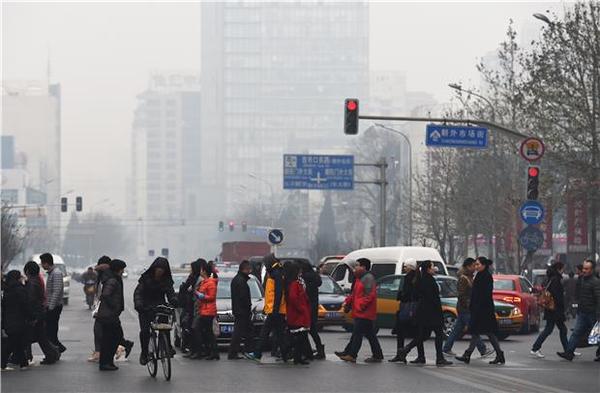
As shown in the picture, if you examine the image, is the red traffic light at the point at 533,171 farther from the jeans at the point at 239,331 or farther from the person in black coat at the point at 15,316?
the person in black coat at the point at 15,316

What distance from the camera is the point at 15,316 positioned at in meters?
22.1

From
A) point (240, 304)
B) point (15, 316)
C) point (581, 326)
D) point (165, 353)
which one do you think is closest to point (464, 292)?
point (581, 326)

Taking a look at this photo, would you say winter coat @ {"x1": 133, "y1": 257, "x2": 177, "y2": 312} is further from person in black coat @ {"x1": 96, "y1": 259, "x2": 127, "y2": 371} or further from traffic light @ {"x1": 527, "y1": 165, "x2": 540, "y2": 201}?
traffic light @ {"x1": 527, "y1": 165, "x2": 540, "y2": 201}

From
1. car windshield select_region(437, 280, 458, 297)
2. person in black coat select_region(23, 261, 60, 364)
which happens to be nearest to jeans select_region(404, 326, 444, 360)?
person in black coat select_region(23, 261, 60, 364)

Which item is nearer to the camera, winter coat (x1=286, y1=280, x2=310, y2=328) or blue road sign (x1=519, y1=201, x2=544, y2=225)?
winter coat (x1=286, y1=280, x2=310, y2=328)

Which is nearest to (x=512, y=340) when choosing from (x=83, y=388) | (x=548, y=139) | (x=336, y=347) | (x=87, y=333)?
(x=336, y=347)

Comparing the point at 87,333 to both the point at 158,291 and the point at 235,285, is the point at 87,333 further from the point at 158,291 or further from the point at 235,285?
the point at 158,291

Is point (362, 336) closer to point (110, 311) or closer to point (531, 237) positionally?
point (110, 311)

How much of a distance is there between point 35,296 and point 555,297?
8.92 m

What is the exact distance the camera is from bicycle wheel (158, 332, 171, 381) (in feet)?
66.7

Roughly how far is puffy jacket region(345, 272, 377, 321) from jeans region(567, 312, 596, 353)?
3608 millimetres

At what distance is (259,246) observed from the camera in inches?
3538

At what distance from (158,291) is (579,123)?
26244 mm

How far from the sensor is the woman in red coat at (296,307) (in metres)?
23.9
